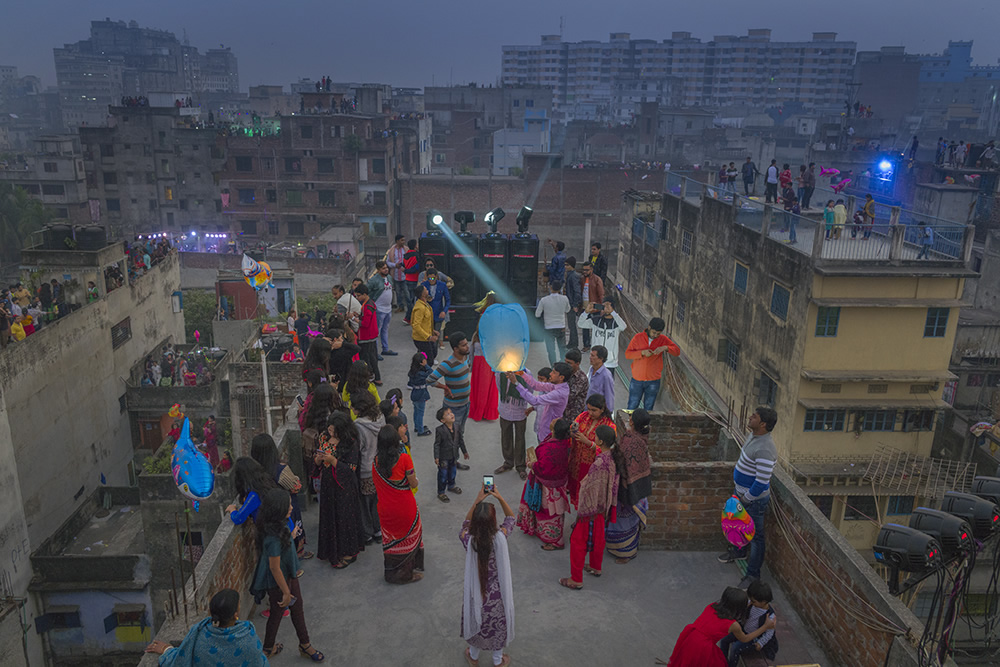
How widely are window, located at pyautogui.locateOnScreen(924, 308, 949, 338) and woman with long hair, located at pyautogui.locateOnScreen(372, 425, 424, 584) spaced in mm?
17658

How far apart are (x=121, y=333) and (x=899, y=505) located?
2876 cm

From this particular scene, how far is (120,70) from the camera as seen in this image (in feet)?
483

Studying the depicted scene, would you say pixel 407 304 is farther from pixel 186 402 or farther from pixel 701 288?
pixel 186 402

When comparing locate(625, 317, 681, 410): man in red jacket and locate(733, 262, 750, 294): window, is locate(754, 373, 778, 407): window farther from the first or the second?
locate(625, 317, 681, 410): man in red jacket

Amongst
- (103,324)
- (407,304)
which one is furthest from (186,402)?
(407,304)

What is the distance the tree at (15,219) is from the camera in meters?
56.3

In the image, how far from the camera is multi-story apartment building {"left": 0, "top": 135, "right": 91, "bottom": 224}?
2346 inches

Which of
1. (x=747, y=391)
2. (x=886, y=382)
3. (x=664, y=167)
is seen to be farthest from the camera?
(x=664, y=167)

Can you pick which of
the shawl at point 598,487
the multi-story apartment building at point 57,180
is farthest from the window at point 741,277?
the multi-story apartment building at point 57,180

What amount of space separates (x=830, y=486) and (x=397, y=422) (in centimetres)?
1842

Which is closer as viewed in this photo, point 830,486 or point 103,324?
point 830,486

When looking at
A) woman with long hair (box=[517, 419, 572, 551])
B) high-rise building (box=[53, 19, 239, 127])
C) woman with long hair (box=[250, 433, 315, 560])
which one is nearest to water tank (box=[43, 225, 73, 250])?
woman with long hair (box=[250, 433, 315, 560])

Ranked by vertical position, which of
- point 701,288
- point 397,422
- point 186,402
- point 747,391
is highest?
point 397,422

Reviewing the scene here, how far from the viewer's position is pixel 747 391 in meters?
24.3
